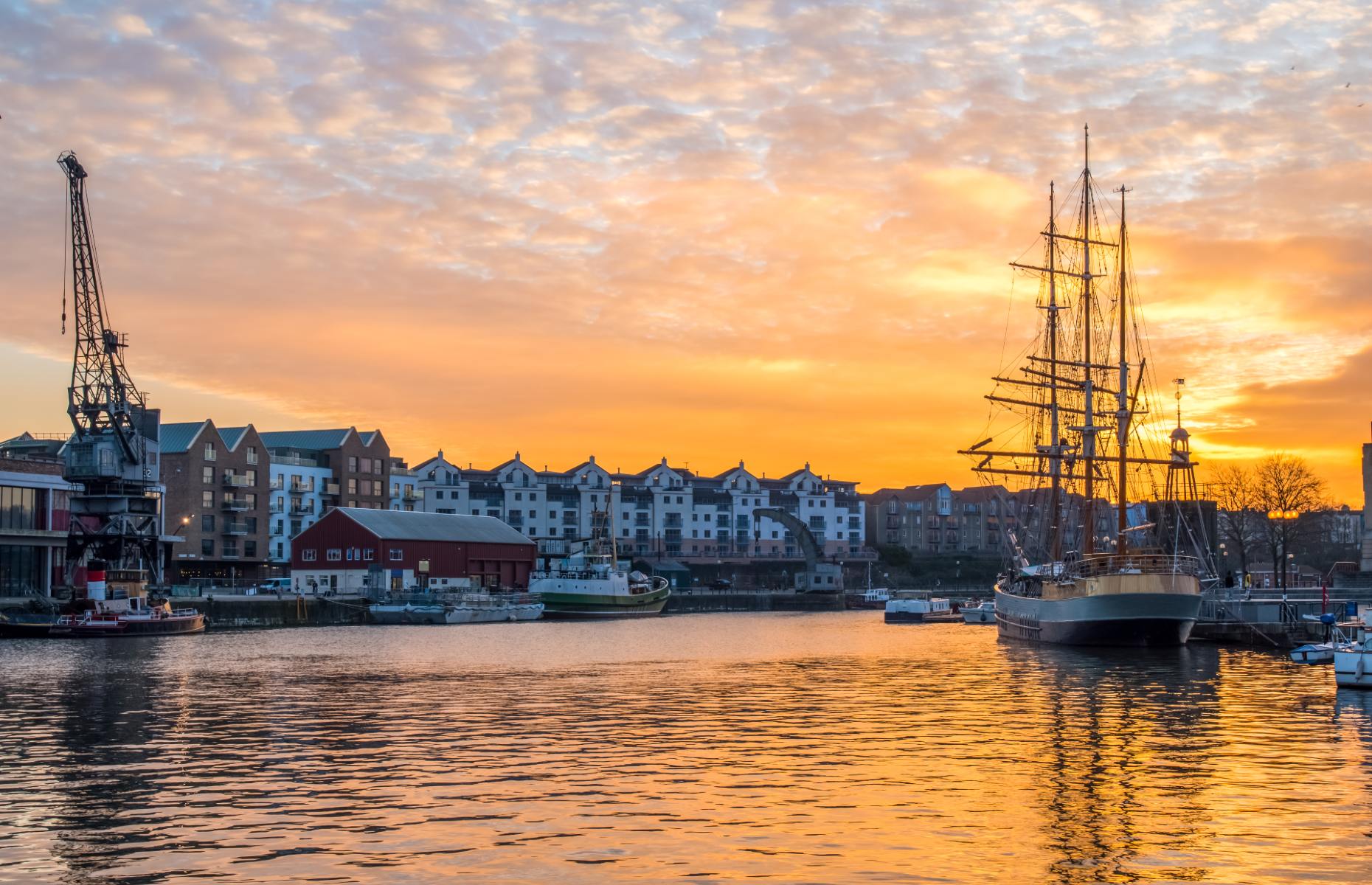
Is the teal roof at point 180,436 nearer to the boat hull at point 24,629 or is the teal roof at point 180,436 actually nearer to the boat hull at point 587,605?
the boat hull at point 587,605

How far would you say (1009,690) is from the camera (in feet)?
145

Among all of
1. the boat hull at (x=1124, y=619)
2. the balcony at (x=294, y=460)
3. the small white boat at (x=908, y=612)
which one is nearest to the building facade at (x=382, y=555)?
the balcony at (x=294, y=460)

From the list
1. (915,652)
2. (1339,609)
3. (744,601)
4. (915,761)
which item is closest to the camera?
(915,761)

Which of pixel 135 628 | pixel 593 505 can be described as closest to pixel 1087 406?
pixel 135 628

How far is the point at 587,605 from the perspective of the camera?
11831cm

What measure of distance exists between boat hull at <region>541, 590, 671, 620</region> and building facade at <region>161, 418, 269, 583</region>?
106ft

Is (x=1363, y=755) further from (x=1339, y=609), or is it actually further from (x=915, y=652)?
(x=1339, y=609)

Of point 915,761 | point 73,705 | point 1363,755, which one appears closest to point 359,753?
point 915,761

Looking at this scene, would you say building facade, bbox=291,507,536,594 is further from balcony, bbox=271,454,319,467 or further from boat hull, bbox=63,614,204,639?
boat hull, bbox=63,614,204,639

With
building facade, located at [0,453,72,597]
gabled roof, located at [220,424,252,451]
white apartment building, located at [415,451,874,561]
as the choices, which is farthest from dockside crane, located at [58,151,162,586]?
white apartment building, located at [415,451,874,561]

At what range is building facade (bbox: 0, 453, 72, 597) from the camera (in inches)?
3693

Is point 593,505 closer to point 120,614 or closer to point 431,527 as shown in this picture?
point 431,527

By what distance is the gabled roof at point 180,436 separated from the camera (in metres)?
132

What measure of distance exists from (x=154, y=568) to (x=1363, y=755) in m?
88.8
